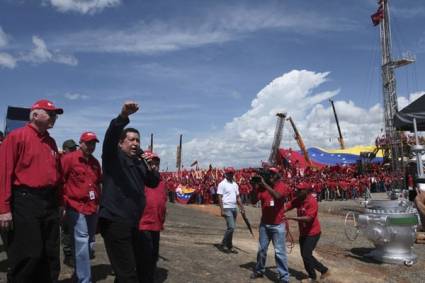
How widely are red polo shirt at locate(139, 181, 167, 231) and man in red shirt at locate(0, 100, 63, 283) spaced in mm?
1695

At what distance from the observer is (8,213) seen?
3.66 m

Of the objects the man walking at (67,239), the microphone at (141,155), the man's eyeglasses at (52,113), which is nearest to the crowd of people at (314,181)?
the man walking at (67,239)

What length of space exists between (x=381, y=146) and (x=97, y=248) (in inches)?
1484

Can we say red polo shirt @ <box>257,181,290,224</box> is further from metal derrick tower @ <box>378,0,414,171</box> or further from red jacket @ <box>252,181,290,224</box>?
metal derrick tower @ <box>378,0,414,171</box>

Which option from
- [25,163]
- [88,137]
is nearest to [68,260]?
[88,137]

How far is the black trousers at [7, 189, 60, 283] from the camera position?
3739 millimetres

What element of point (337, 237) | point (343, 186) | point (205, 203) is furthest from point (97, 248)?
point (343, 186)

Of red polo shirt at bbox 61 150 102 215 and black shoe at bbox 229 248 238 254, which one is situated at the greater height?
red polo shirt at bbox 61 150 102 215

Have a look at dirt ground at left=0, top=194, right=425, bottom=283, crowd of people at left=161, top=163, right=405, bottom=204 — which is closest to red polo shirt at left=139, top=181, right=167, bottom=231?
dirt ground at left=0, top=194, right=425, bottom=283

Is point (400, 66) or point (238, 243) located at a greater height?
point (400, 66)

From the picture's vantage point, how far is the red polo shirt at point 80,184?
5.21 meters

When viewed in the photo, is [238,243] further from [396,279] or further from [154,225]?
[154,225]

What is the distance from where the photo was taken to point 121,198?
4.04 m

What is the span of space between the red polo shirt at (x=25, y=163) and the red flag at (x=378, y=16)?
48061mm
